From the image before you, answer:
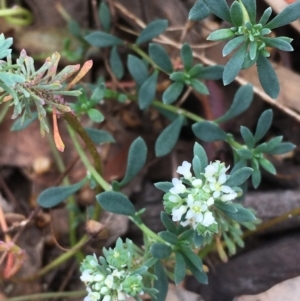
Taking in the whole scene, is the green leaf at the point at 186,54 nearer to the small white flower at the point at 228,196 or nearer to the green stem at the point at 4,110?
the small white flower at the point at 228,196

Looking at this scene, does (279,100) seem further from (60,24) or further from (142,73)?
(60,24)

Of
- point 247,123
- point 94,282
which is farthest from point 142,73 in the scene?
point 94,282

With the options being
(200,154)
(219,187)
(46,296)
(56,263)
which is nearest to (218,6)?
(200,154)

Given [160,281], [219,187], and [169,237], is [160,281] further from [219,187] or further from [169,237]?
[219,187]

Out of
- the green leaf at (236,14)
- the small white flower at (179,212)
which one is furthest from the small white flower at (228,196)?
the green leaf at (236,14)

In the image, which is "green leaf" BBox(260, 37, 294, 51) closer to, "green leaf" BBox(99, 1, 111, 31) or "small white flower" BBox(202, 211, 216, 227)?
"small white flower" BBox(202, 211, 216, 227)

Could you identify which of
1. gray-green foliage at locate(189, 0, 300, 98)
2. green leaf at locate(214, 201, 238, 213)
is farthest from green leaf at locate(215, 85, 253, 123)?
green leaf at locate(214, 201, 238, 213)

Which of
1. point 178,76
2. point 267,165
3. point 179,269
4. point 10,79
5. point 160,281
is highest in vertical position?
point 10,79
